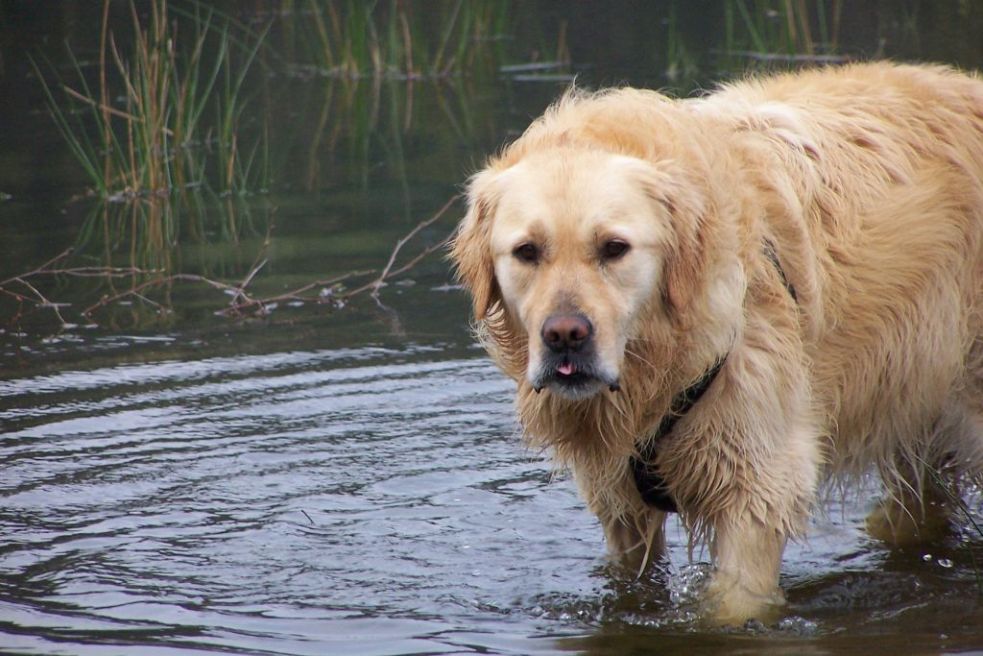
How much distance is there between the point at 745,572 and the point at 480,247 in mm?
Result: 1457

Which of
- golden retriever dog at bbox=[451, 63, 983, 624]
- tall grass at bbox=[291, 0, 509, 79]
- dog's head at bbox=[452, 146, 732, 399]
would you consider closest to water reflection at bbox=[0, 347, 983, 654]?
golden retriever dog at bbox=[451, 63, 983, 624]

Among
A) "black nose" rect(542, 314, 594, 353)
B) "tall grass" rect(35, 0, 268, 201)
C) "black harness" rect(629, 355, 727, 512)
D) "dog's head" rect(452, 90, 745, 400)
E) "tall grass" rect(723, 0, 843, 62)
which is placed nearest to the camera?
"black nose" rect(542, 314, 594, 353)

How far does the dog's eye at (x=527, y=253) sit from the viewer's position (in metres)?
4.36

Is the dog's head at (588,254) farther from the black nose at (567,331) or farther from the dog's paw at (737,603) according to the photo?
the dog's paw at (737,603)

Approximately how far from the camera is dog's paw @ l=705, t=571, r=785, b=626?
15.3 ft

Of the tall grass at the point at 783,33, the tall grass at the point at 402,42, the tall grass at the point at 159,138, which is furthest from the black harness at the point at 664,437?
the tall grass at the point at 402,42

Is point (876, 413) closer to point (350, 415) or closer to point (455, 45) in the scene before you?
point (350, 415)

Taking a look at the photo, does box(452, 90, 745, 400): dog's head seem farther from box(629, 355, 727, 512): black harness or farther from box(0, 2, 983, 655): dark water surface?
box(0, 2, 983, 655): dark water surface

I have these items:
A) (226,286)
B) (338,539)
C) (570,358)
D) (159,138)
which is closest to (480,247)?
(570,358)

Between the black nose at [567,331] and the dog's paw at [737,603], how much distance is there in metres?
1.09

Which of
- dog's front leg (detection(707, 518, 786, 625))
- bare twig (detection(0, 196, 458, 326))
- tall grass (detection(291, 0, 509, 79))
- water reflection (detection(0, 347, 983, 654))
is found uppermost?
tall grass (detection(291, 0, 509, 79))

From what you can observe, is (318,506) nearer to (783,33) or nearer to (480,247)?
(480,247)

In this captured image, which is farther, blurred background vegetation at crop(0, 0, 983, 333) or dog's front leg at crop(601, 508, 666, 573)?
blurred background vegetation at crop(0, 0, 983, 333)

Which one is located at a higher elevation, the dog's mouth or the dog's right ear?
the dog's right ear
